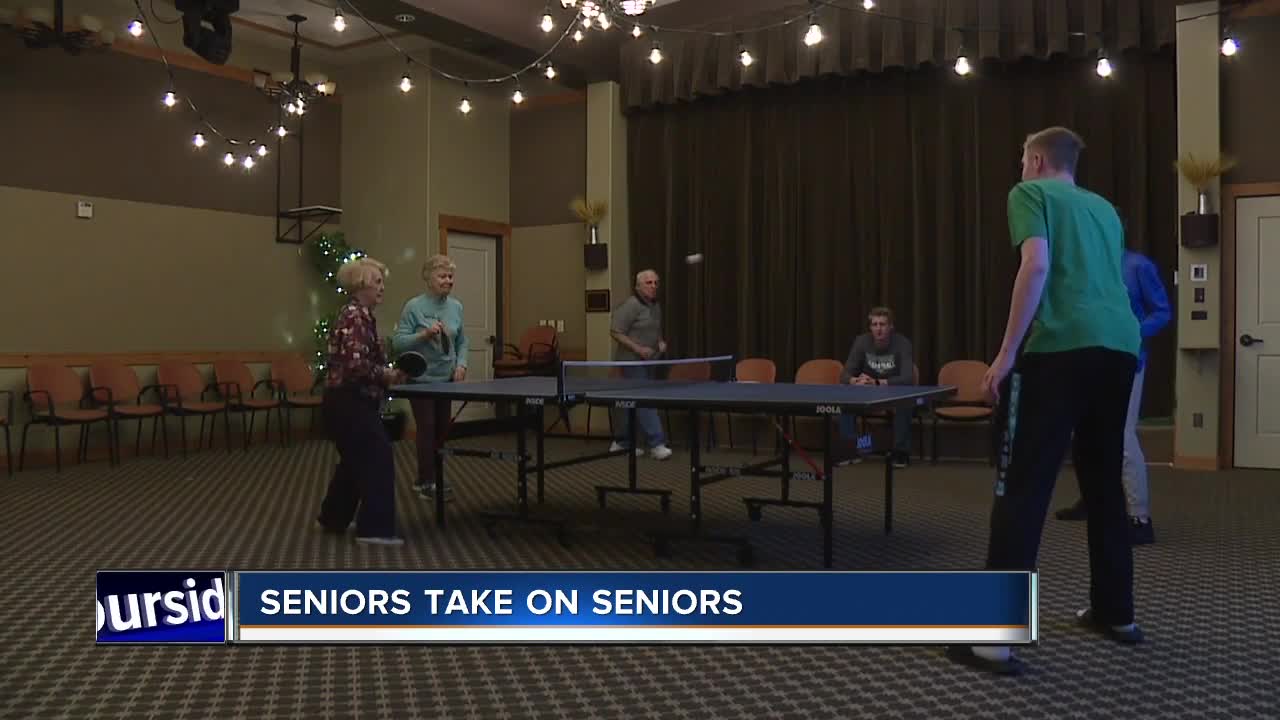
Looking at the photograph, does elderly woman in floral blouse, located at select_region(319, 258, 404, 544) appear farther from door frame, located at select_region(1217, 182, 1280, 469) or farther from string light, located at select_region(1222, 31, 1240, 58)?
door frame, located at select_region(1217, 182, 1280, 469)

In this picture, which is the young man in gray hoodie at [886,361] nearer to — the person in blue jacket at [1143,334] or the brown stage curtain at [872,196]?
the brown stage curtain at [872,196]

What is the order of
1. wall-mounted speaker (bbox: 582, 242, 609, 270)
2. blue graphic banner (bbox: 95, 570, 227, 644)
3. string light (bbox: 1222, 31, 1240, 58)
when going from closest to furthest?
blue graphic banner (bbox: 95, 570, 227, 644)
string light (bbox: 1222, 31, 1240, 58)
wall-mounted speaker (bbox: 582, 242, 609, 270)

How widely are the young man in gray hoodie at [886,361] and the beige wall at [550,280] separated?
352 centimetres

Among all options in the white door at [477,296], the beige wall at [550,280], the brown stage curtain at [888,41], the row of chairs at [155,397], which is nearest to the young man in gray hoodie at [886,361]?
the brown stage curtain at [888,41]

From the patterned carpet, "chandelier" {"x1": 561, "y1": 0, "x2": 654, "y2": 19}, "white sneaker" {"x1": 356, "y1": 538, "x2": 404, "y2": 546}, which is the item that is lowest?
the patterned carpet

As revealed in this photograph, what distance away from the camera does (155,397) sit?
855 cm

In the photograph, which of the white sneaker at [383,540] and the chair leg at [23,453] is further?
the chair leg at [23,453]

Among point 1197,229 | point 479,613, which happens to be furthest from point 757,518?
point 1197,229

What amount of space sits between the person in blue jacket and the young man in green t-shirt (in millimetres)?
1648

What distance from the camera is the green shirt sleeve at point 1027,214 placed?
274 cm

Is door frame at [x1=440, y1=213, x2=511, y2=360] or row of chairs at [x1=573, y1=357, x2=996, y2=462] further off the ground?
door frame at [x1=440, y1=213, x2=511, y2=360]

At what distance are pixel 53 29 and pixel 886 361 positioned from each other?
6463 millimetres

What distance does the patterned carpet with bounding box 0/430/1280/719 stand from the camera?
8.41 ft

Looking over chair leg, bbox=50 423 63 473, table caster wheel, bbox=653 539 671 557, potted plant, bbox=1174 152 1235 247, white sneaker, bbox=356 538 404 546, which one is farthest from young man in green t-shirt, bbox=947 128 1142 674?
chair leg, bbox=50 423 63 473
